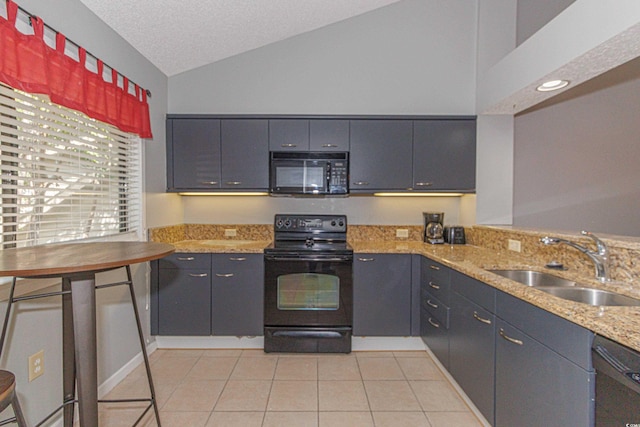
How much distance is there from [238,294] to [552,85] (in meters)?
2.70

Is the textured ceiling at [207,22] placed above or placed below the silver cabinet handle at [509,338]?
above

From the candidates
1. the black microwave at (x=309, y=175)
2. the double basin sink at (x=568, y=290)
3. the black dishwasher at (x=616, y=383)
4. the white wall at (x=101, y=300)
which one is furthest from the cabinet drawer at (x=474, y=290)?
the white wall at (x=101, y=300)

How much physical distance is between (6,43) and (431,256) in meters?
2.64

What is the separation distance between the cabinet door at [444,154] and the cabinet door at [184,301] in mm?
2024

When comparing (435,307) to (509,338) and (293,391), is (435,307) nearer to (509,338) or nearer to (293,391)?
(509,338)

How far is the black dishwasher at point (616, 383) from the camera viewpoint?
0.96 metres

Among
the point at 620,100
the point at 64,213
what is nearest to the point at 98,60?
the point at 64,213

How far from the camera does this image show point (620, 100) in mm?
2693

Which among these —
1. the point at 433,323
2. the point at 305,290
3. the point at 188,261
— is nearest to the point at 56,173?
the point at 188,261

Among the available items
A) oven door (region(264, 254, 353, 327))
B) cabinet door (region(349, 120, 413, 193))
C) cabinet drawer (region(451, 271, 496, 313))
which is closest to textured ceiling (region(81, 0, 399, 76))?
cabinet door (region(349, 120, 413, 193))

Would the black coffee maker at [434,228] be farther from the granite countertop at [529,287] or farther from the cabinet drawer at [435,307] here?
the cabinet drawer at [435,307]

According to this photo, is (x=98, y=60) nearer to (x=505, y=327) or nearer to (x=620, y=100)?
(x=505, y=327)

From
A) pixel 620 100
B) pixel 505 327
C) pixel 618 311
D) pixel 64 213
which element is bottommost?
pixel 505 327

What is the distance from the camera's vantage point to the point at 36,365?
1674 millimetres
